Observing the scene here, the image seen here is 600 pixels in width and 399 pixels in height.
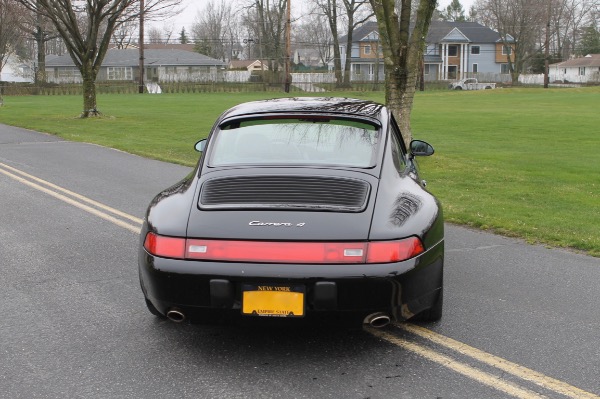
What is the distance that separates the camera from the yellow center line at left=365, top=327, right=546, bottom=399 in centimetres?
362

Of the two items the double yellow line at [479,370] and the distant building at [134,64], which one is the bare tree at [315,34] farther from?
the double yellow line at [479,370]

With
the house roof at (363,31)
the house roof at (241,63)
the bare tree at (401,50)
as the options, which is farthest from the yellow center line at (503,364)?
the house roof at (241,63)

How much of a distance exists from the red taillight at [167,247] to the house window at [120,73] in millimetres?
88859

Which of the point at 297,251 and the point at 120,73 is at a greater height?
the point at 120,73

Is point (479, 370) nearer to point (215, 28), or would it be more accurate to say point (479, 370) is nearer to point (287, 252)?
point (287, 252)

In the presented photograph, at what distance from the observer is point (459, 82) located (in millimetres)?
75875

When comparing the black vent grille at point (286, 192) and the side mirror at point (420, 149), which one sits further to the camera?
the side mirror at point (420, 149)

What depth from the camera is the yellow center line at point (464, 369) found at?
362 centimetres

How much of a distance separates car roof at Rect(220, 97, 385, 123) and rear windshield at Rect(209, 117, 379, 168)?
9cm

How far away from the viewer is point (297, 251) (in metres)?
3.82

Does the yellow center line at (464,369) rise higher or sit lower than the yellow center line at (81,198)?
lower

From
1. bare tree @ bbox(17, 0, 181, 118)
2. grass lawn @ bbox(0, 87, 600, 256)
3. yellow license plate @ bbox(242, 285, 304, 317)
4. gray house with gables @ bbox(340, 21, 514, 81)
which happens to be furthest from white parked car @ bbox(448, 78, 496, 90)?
yellow license plate @ bbox(242, 285, 304, 317)

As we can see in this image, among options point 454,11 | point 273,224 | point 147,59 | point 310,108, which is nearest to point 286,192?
point 273,224

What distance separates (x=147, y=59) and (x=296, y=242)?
88.5 metres
